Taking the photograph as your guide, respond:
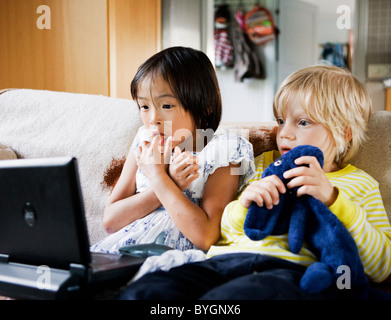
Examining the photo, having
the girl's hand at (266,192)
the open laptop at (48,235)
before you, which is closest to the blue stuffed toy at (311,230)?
the girl's hand at (266,192)

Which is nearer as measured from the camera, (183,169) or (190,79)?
(183,169)

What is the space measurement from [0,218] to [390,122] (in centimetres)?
91

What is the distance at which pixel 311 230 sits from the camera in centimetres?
78

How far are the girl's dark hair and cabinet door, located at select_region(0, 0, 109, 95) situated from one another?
5.60 feet

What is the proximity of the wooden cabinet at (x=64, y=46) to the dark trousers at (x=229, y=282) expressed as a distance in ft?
6.95

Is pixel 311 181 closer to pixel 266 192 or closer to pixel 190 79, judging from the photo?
pixel 266 192

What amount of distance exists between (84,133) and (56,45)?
1.55 meters

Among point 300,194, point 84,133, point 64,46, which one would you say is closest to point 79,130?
point 84,133

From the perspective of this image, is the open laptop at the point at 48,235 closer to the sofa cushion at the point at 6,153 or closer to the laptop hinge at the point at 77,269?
the laptop hinge at the point at 77,269

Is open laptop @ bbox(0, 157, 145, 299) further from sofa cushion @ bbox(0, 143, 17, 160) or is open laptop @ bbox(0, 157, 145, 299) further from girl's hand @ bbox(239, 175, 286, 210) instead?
sofa cushion @ bbox(0, 143, 17, 160)

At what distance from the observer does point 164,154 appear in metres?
0.94

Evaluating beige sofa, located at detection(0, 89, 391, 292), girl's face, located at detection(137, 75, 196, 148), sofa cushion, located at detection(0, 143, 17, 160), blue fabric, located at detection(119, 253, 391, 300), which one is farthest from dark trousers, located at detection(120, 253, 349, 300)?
sofa cushion, located at detection(0, 143, 17, 160)

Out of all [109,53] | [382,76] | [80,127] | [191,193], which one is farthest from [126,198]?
[382,76]

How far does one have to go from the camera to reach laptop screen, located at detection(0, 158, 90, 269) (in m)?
0.63
